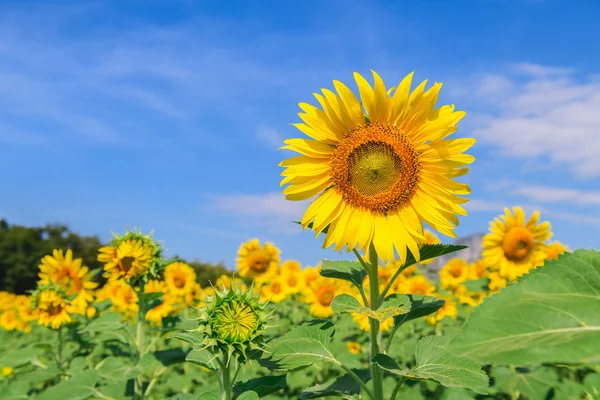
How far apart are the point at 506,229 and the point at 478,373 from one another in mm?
4698

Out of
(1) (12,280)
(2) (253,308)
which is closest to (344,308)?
(2) (253,308)

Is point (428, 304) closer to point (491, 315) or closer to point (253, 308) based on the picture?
point (253, 308)

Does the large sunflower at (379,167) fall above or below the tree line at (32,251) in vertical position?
below

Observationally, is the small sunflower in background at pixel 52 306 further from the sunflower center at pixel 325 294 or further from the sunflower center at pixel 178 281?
the sunflower center at pixel 325 294

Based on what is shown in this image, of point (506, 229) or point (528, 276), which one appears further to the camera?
point (506, 229)

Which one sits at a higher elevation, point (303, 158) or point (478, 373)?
point (303, 158)

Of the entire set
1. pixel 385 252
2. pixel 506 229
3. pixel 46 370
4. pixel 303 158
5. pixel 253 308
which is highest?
pixel 506 229

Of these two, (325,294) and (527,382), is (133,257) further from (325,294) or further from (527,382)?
(325,294)

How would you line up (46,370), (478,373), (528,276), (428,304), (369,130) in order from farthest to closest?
(46,370) < (369,130) < (428,304) < (478,373) < (528,276)

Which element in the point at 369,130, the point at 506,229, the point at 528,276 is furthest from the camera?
the point at 506,229

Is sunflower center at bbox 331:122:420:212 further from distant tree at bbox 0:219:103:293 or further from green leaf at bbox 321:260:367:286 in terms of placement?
distant tree at bbox 0:219:103:293

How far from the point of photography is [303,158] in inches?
113

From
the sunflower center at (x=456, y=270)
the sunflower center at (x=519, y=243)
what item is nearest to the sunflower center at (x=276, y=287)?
the sunflower center at (x=456, y=270)

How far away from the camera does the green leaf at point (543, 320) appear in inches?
A: 35.1
